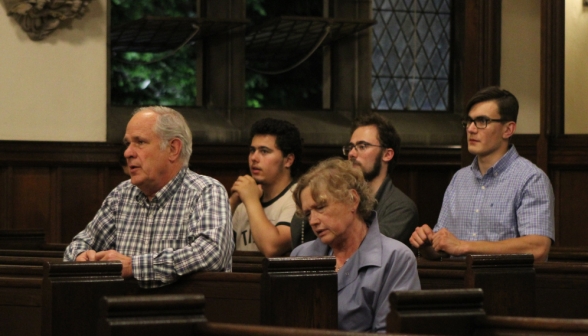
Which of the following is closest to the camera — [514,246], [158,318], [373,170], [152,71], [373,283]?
[158,318]

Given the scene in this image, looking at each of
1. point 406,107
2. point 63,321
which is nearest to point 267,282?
point 63,321

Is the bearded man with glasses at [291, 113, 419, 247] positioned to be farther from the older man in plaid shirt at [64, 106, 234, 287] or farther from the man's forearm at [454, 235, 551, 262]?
the older man in plaid shirt at [64, 106, 234, 287]

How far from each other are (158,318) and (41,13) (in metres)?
4.62

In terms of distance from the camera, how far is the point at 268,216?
15.0 feet

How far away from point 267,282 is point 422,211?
4790 mm

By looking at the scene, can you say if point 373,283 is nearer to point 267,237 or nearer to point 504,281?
point 504,281

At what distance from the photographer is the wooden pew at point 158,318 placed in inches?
89.0

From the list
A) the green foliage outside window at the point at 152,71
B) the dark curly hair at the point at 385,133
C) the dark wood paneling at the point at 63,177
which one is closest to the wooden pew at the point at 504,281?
the dark curly hair at the point at 385,133

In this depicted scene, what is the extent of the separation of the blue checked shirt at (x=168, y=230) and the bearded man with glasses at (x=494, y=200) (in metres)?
0.78

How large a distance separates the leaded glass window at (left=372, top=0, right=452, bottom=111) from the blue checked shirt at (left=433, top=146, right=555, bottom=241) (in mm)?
3672

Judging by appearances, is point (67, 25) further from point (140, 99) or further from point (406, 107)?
point (406, 107)

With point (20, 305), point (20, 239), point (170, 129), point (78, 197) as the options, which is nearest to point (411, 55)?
point (78, 197)

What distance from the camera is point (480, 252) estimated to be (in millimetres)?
3805

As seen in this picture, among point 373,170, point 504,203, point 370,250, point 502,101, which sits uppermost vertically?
point 502,101
